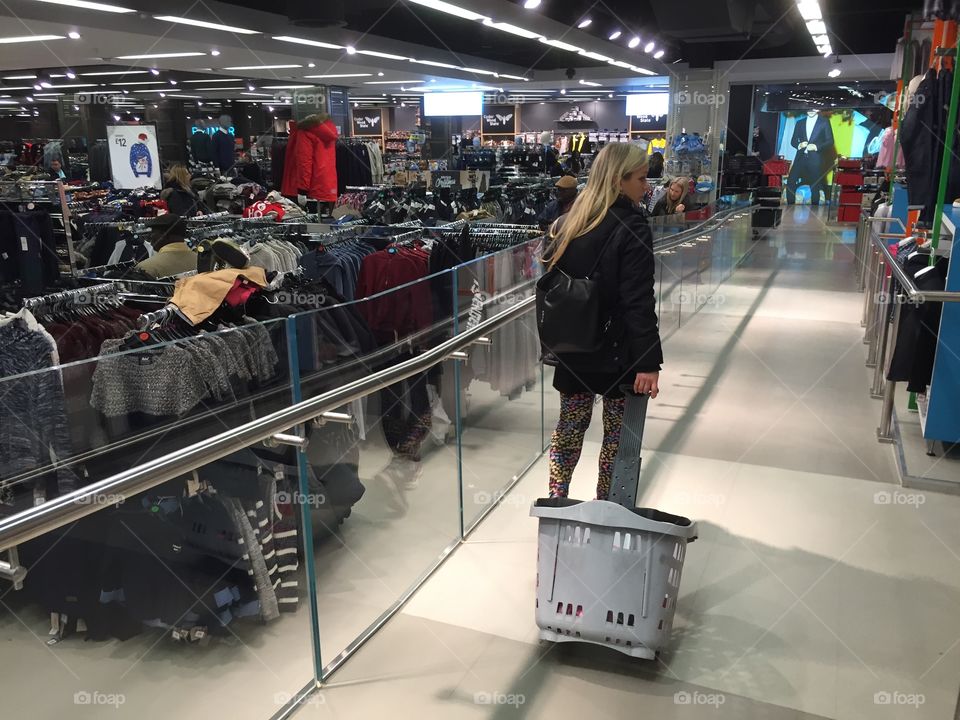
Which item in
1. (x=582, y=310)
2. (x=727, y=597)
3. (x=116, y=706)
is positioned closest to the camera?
(x=116, y=706)

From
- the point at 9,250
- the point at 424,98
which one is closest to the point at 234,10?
the point at 9,250

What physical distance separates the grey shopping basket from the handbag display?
20.3 inches

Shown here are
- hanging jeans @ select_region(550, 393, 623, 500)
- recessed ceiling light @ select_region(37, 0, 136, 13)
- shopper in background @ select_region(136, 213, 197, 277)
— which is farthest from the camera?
recessed ceiling light @ select_region(37, 0, 136, 13)

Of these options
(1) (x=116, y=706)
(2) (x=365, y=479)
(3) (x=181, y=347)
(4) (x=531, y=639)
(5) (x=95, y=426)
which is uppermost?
(3) (x=181, y=347)

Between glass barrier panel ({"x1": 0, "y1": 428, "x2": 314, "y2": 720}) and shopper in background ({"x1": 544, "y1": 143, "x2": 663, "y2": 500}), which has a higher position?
shopper in background ({"x1": 544, "y1": 143, "x2": 663, "y2": 500})

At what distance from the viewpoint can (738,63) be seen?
48.5 feet

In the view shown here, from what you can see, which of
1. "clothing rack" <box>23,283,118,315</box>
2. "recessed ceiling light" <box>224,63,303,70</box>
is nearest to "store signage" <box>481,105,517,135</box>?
"recessed ceiling light" <box>224,63,303,70</box>

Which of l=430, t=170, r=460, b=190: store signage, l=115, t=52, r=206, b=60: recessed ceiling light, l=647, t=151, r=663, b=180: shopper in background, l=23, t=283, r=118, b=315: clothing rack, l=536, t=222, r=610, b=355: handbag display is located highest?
l=115, t=52, r=206, b=60: recessed ceiling light

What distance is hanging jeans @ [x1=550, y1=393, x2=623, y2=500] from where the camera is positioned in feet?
9.36

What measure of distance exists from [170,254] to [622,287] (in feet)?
9.78

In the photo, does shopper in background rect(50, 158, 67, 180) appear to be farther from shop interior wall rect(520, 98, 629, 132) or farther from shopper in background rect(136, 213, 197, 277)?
shop interior wall rect(520, 98, 629, 132)

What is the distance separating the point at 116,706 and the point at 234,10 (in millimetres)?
8037

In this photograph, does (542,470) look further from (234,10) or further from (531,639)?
(234,10)

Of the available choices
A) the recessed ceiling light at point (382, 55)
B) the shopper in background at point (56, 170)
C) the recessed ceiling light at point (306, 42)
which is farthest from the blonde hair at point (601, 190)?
the shopper in background at point (56, 170)
